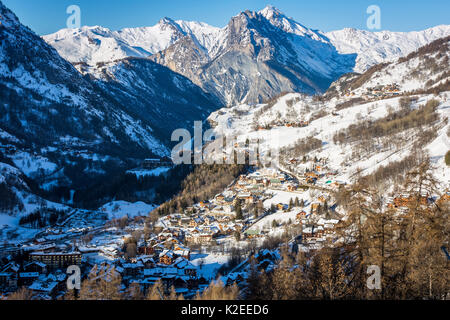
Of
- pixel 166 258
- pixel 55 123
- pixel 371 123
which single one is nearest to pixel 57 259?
pixel 166 258

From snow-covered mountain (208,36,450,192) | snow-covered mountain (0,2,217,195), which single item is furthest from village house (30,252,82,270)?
snow-covered mountain (0,2,217,195)

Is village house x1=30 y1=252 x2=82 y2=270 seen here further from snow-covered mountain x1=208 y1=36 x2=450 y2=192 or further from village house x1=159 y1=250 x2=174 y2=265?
snow-covered mountain x1=208 y1=36 x2=450 y2=192

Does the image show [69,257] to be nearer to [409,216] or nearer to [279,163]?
[409,216]

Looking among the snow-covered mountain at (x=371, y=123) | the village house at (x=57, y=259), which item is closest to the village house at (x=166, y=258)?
the village house at (x=57, y=259)

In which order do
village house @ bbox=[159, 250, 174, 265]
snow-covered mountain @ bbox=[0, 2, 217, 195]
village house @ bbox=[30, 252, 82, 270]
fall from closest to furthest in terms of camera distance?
1. village house @ bbox=[159, 250, 174, 265]
2. village house @ bbox=[30, 252, 82, 270]
3. snow-covered mountain @ bbox=[0, 2, 217, 195]

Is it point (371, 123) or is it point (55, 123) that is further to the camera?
point (55, 123)

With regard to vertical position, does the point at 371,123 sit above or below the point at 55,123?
below

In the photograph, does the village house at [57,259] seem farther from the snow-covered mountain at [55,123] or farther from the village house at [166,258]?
the snow-covered mountain at [55,123]

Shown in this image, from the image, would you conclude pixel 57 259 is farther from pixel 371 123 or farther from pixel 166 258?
pixel 371 123
